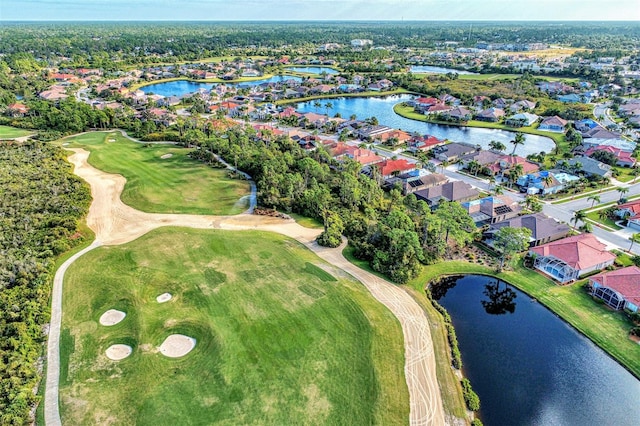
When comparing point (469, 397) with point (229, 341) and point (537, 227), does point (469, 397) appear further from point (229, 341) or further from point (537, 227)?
point (537, 227)

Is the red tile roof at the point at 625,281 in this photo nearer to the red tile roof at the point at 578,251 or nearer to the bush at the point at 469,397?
the red tile roof at the point at 578,251

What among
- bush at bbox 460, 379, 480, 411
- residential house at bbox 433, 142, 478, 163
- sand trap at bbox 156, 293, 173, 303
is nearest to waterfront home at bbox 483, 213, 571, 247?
bush at bbox 460, 379, 480, 411

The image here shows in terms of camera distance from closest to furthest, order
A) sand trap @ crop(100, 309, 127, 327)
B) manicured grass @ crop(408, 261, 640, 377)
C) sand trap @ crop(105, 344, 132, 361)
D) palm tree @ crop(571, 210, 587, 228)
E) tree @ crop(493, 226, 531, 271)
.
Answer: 1. sand trap @ crop(105, 344, 132, 361)
2. manicured grass @ crop(408, 261, 640, 377)
3. sand trap @ crop(100, 309, 127, 327)
4. tree @ crop(493, 226, 531, 271)
5. palm tree @ crop(571, 210, 587, 228)

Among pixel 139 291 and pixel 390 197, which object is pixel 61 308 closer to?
pixel 139 291

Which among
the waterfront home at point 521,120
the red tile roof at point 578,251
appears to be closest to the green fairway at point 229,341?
the red tile roof at point 578,251

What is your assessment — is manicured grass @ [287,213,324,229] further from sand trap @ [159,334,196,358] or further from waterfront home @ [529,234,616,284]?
waterfront home @ [529,234,616,284]

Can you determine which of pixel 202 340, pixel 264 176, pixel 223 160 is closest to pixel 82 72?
pixel 223 160
